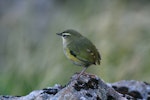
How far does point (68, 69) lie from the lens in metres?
10.1

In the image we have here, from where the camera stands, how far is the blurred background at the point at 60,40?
9.91 meters

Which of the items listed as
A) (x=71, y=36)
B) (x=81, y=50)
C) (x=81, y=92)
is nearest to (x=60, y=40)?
(x=71, y=36)

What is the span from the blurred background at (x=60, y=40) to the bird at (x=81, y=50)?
2928 mm

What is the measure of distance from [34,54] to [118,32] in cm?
159

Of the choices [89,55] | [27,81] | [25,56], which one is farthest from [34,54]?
[89,55]

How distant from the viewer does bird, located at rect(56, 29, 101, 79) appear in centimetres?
538

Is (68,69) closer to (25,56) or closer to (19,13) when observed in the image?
(25,56)

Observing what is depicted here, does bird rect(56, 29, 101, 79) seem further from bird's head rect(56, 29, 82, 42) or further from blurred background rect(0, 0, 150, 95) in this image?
blurred background rect(0, 0, 150, 95)

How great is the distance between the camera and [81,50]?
213 inches

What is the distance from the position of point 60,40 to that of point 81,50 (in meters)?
5.91

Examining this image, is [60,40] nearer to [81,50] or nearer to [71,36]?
[71,36]

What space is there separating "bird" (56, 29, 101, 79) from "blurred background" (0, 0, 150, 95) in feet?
9.61

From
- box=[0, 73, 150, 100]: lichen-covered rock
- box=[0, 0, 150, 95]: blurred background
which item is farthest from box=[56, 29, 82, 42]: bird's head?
box=[0, 0, 150, 95]: blurred background

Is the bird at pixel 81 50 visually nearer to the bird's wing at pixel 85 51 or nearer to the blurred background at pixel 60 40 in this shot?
the bird's wing at pixel 85 51
